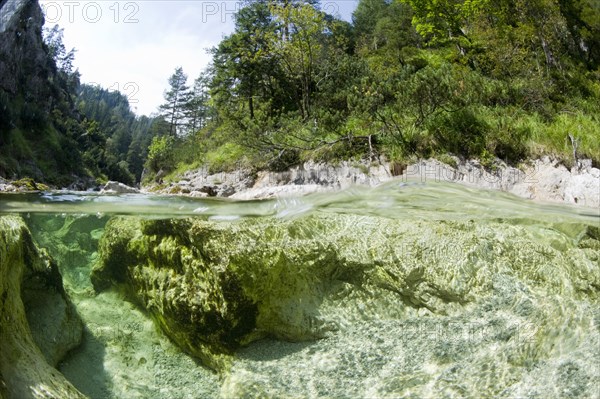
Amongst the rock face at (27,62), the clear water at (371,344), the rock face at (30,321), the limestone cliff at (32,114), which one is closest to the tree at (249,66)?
the clear water at (371,344)

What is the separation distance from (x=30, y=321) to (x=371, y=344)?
3757 millimetres

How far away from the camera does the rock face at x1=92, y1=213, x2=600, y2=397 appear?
4.57m

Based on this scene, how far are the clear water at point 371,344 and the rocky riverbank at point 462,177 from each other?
2128 mm

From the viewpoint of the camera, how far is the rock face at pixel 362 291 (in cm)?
457

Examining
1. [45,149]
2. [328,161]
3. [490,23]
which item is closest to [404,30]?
[490,23]

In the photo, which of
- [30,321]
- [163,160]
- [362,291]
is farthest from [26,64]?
[362,291]

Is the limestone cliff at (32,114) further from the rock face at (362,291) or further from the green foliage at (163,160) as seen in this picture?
the rock face at (362,291)

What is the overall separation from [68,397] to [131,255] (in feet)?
7.53

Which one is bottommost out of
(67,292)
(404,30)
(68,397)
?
(68,397)

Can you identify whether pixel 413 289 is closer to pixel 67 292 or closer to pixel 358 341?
pixel 358 341

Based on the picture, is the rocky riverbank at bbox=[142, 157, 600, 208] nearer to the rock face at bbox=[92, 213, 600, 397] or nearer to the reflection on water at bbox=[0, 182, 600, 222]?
the reflection on water at bbox=[0, 182, 600, 222]

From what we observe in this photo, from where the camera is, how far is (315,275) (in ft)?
17.5

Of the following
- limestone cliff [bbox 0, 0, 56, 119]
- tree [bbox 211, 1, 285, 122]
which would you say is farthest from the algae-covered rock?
limestone cliff [bbox 0, 0, 56, 119]

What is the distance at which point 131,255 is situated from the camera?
233 inches
